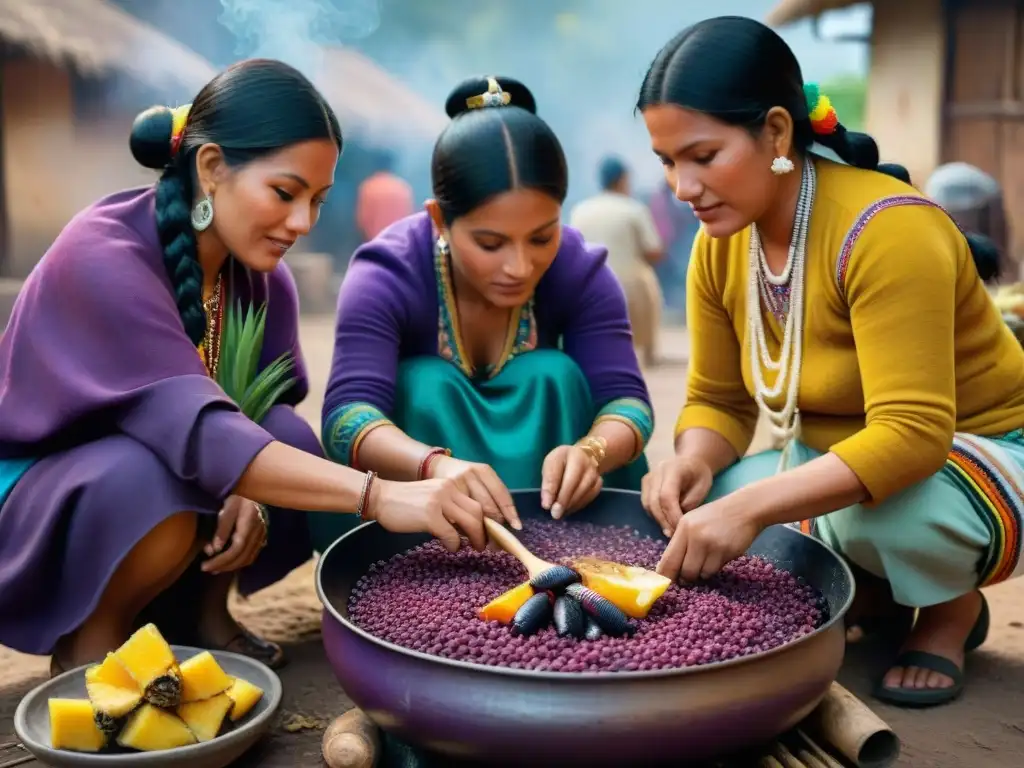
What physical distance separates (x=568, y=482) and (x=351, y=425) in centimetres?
51

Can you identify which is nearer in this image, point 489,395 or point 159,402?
point 159,402

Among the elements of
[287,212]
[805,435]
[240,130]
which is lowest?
[805,435]

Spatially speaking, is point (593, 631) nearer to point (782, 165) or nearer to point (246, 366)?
point (782, 165)

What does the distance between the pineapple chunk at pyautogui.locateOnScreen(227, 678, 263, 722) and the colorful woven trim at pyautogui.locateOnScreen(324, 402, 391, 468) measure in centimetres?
57

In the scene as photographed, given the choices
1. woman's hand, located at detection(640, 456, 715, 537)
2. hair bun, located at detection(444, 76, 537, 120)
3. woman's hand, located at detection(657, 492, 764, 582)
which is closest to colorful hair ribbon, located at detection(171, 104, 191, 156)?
hair bun, located at detection(444, 76, 537, 120)

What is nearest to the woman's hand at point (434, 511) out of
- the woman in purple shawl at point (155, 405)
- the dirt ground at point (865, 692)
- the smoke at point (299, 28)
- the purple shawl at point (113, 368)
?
the woman in purple shawl at point (155, 405)

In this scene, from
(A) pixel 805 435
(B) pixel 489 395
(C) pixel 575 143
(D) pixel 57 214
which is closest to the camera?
(A) pixel 805 435

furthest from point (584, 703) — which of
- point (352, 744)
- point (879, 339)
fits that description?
point (879, 339)

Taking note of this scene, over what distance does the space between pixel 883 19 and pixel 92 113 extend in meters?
6.97

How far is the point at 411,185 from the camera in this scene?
1450cm

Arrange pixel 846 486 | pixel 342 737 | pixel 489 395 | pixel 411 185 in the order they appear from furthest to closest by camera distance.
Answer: pixel 411 185 → pixel 489 395 → pixel 846 486 → pixel 342 737

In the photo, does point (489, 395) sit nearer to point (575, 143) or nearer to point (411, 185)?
point (411, 185)

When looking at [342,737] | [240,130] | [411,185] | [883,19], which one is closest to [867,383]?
[342,737]

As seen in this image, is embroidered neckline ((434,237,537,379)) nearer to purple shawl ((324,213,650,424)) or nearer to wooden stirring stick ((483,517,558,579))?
purple shawl ((324,213,650,424))
